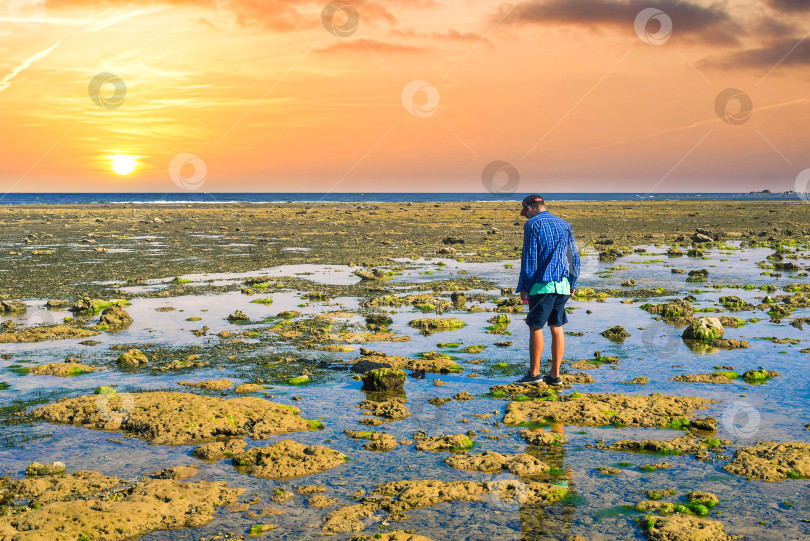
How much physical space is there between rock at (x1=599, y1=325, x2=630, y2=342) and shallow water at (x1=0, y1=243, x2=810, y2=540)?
0.27 m

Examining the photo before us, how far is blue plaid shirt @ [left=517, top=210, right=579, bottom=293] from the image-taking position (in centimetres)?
960

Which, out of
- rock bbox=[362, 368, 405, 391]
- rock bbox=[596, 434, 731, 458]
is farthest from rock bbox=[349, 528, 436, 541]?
rock bbox=[362, 368, 405, 391]

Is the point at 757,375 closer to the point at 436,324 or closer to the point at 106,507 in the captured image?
the point at 436,324

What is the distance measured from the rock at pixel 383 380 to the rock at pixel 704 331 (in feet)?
20.1

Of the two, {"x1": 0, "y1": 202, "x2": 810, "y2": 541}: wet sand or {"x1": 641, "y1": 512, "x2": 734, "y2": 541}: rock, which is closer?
{"x1": 641, "y1": 512, "x2": 734, "y2": 541}: rock

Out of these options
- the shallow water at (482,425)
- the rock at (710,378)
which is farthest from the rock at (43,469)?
the rock at (710,378)

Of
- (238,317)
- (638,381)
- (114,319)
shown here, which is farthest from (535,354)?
(114,319)

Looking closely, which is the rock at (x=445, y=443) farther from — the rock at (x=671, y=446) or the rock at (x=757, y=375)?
the rock at (x=757, y=375)

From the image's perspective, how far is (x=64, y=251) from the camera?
29.5m

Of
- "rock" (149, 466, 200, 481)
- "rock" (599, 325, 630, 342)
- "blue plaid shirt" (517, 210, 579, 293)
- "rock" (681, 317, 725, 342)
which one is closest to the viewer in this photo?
"rock" (149, 466, 200, 481)

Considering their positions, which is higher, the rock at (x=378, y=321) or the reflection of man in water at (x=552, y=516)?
the rock at (x=378, y=321)

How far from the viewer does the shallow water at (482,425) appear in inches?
215

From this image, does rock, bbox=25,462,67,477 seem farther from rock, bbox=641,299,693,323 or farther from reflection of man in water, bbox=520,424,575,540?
rock, bbox=641,299,693,323

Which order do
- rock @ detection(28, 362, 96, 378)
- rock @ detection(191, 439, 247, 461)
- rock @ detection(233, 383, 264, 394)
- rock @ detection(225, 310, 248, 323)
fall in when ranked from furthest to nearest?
rock @ detection(225, 310, 248, 323), rock @ detection(28, 362, 96, 378), rock @ detection(233, 383, 264, 394), rock @ detection(191, 439, 247, 461)
